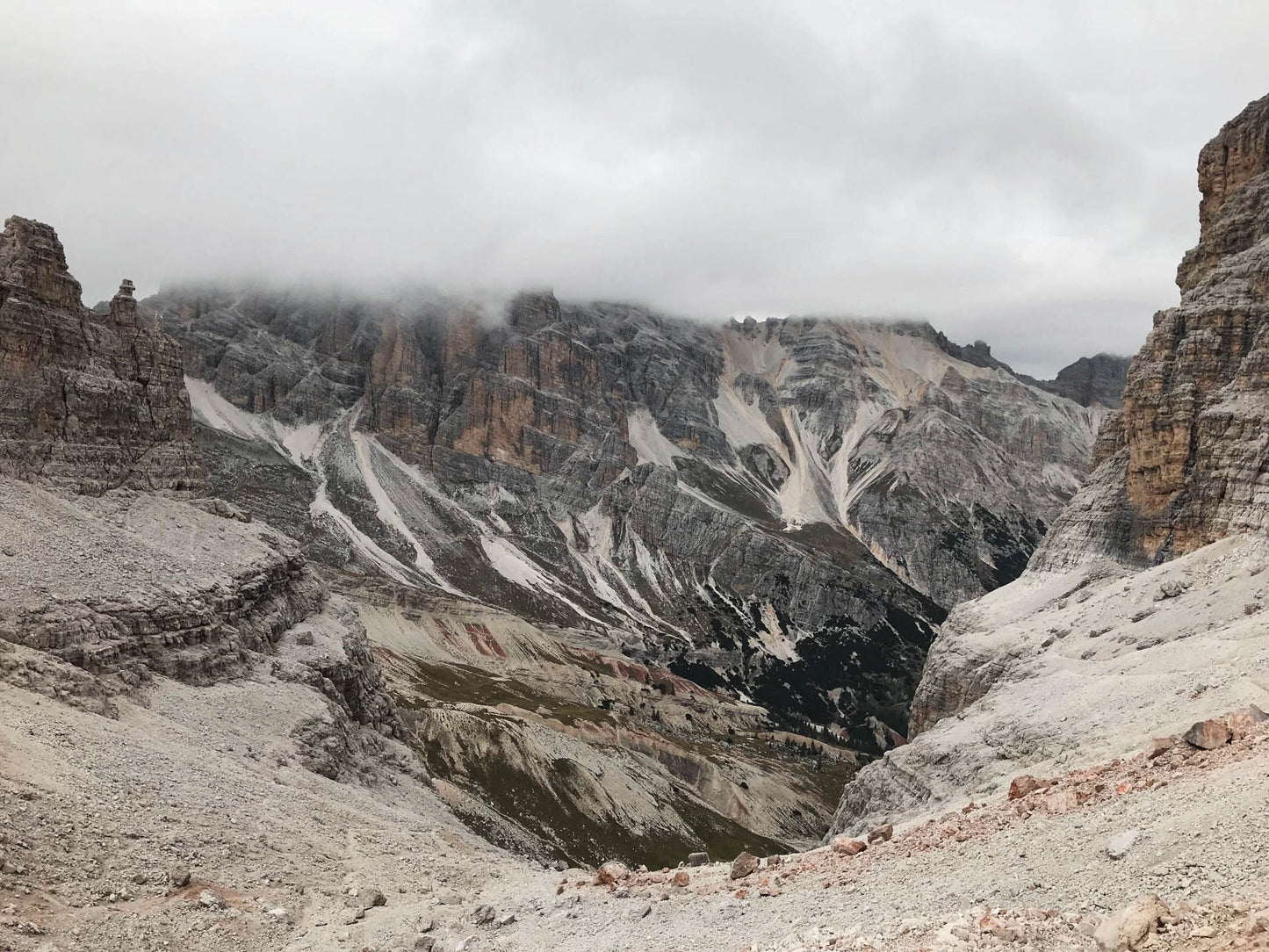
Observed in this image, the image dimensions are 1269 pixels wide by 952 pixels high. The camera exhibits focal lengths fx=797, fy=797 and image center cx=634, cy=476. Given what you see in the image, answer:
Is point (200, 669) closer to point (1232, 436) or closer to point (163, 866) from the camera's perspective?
point (163, 866)

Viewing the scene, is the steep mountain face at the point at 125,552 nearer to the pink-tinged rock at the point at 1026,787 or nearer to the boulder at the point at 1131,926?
the pink-tinged rock at the point at 1026,787

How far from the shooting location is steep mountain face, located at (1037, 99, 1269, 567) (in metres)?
62.9

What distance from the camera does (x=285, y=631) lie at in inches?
2247

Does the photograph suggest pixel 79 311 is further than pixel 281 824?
Yes

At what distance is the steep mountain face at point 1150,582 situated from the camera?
37.2m

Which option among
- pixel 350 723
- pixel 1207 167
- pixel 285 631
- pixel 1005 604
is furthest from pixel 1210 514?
pixel 285 631

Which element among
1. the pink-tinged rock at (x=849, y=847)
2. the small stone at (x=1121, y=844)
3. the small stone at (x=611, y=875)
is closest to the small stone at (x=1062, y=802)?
the small stone at (x=1121, y=844)

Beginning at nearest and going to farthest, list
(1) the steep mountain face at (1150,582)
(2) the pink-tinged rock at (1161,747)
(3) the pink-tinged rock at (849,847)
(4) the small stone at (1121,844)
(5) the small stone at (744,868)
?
(4) the small stone at (1121,844) → (2) the pink-tinged rock at (1161,747) → (3) the pink-tinged rock at (849,847) → (5) the small stone at (744,868) → (1) the steep mountain face at (1150,582)

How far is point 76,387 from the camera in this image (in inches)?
2234

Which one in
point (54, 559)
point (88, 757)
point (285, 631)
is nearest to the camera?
point (88, 757)

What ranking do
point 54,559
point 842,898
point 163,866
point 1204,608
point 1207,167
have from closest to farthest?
point 842,898
point 163,866
point 54,559
point 1204,608
point 1207,167

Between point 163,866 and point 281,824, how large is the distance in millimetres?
7687

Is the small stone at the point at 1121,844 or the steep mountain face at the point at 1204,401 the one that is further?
the steep mountain face at the point at 1204,401

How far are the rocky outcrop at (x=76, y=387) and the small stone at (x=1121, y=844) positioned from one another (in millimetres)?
59262
